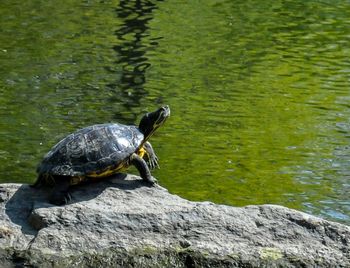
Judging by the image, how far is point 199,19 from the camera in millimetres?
14375

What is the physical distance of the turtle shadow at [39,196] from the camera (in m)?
5.64

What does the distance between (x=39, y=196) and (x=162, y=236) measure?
0.88 meters

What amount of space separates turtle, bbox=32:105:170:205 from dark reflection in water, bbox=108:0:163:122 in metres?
3.09

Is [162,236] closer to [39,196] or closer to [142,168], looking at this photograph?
[142,168]

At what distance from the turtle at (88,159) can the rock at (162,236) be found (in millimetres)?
158

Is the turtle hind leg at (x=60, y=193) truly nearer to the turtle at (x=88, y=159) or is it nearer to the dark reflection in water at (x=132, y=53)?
the turtle at (x=88, y=159)

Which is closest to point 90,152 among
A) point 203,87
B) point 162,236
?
point 162,236

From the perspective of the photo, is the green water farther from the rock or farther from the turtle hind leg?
the turtle hind leg

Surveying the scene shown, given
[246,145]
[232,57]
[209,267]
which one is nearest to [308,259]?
[209,267]

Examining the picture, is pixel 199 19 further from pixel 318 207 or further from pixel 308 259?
pixel 308 259

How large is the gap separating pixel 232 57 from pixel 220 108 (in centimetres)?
244

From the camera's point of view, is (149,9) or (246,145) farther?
(149,9)

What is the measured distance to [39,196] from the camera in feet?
19.3

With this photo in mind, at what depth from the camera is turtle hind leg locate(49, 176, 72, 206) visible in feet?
18.8
